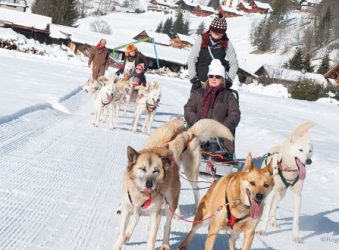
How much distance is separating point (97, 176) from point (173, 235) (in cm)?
167

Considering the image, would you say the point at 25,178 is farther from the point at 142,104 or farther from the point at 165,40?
the point at 165,40

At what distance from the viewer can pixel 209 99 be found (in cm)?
582

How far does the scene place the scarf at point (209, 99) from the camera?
5809 mm

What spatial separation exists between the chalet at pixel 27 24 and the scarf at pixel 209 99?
48460 mm

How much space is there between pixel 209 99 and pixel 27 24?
49725mm

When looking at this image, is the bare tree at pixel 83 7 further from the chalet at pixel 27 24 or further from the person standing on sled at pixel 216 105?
the person standing on sled at pixel 216 105

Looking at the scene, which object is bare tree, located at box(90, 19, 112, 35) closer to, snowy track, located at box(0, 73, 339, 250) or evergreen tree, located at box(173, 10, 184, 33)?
evergreen tree, located at box(173, 10, 184, 33)

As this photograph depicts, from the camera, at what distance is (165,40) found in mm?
73938

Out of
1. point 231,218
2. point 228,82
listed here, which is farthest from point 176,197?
point 228,82

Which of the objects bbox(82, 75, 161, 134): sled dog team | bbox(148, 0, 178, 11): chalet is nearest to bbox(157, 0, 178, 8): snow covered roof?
bbox(148, 0, 178, 11): chalet

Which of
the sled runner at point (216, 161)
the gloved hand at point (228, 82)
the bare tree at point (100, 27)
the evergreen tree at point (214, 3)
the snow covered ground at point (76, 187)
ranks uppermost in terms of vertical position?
the evergreen tree at point (214, 3)

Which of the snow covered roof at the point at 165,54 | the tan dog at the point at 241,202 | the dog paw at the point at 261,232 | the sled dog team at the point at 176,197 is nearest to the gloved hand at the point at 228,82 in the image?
the dog paw at the point at 261,232

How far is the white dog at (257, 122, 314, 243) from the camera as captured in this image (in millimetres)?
4738

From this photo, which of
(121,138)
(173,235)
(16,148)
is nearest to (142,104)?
(121,138)
